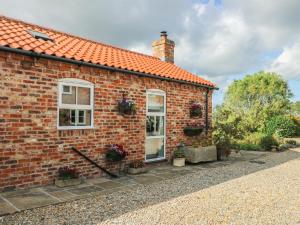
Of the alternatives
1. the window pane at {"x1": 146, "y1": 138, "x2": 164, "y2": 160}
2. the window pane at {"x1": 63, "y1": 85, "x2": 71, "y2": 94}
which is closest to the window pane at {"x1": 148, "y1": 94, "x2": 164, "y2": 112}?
the window pane at {"x1": 146, "y1": 138, "x2": 164, "y2": 160}

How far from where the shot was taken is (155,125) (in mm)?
9523

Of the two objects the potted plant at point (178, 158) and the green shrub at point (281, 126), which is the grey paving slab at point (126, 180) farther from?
the green shrub at point (281, 126)

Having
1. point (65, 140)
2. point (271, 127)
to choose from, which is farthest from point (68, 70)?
point (271, 127)

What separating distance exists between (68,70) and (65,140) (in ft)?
5.83

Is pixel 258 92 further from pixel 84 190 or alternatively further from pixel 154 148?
pixel 84 190

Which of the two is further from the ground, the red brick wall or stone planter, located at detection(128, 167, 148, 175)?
the red brick wall

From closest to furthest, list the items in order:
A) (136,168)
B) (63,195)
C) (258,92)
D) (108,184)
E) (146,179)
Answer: (63,195) → (108,184) → (146,179) → (136,168) → (258,92)

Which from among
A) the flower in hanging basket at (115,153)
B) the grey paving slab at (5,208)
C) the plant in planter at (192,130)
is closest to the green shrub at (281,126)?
the plant in planter at (192,130)

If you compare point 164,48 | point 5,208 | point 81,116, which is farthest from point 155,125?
point 164,48

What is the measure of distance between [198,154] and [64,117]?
5.04 meters

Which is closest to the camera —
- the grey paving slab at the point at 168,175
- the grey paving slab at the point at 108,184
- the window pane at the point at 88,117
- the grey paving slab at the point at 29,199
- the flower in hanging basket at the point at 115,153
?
the grey paving slab at the point at 29,199

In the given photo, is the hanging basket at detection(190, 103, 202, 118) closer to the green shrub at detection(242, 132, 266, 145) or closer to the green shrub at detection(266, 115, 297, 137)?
the green shrub at detection(242, 132, 266, 145)

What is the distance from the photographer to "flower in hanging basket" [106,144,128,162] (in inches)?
297

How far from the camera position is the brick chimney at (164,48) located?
13.9m
